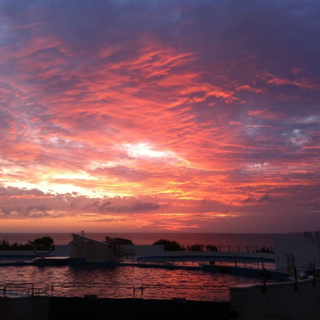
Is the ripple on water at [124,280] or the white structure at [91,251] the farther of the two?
the white structure at [91,251]

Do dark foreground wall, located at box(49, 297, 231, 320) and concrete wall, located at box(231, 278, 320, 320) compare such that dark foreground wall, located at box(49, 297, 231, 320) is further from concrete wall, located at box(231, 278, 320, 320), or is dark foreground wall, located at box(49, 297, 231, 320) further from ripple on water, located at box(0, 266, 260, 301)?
ripple on water, located at box(0, 266, 260, 301)

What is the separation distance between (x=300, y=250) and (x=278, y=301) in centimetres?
1236

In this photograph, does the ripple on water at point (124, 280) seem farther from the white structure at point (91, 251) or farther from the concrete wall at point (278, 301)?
the white structure at point (91, 251)

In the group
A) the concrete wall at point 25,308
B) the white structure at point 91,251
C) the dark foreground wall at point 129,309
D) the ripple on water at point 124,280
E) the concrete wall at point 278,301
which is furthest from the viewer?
the white structure at point 91,251

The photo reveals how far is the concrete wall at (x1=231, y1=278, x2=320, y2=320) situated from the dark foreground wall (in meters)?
0.71

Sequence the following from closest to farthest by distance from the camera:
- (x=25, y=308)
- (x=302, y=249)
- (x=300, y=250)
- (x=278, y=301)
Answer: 1. (x=25, y=308)
2. (x=278, y=301)
3. (x=302, y=249)
4. (x=300, y=250)

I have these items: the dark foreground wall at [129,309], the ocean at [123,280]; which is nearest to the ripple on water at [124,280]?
the ocean at [123,280]

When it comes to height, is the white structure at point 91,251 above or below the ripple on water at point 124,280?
above

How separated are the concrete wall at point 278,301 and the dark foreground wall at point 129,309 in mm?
714

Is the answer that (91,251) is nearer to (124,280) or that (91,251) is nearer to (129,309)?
(124,280)

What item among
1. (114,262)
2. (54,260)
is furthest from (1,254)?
(114,262)

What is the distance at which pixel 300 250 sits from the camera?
997 inches

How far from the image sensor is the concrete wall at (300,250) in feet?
80.3

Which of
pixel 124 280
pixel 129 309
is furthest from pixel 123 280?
pixel 129 309
